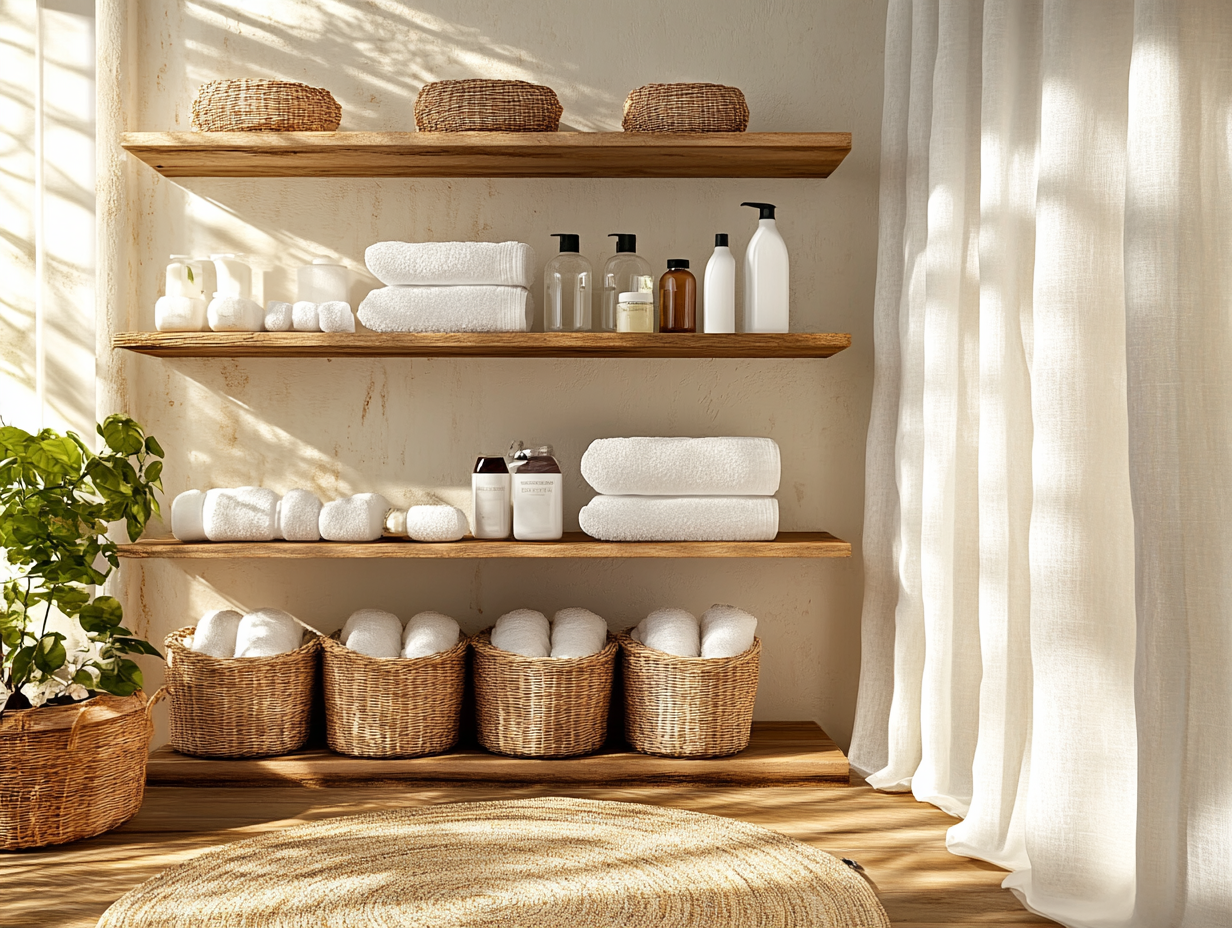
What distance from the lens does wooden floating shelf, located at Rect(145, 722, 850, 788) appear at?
1900mm

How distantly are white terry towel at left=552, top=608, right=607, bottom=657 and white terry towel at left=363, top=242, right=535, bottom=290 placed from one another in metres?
0.70

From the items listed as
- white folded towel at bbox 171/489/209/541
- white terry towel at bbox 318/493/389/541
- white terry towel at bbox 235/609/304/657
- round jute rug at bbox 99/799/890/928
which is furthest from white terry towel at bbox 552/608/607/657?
white folded towel at bbox 171/489/209/541

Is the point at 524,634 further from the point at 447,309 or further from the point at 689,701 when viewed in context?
the point at 447,309

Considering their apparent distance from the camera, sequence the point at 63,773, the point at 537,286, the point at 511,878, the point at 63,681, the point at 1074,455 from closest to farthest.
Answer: the point at 1074,455 → the point at 511,878 → the point at 63,773 → the point at 63,681 → the point at 537,286

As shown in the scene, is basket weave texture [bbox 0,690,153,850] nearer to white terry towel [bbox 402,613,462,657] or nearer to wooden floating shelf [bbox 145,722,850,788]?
wooden floating shelf [bbox 145,722,850,788]

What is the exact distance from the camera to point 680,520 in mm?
1957

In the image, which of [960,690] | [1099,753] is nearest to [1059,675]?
[1099,753]

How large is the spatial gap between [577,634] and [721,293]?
76 cm

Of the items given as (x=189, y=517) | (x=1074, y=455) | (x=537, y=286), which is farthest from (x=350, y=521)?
(x=1074, y=455)

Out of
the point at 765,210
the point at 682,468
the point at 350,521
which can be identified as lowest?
the point at 350,521

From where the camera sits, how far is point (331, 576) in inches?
86.7

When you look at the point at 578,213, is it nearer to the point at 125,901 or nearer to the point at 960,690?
the point at 960,690

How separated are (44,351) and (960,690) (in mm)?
2077

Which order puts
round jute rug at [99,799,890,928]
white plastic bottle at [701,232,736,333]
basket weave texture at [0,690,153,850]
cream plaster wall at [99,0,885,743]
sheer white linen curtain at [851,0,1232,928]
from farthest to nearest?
cream plaster wall at [99,0,885,743] < white plastic bottle at [701,232,736,333] < basket weave texture at [0,690,153,850] < round jute rug at [99,799,890,928] < sheer white linen curtain at [851,0,1232,928]
